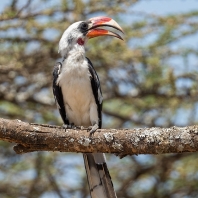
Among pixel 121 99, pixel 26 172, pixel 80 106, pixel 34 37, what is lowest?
pixel 26 172

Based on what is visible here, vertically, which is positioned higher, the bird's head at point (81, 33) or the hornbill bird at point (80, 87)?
the bird's head at point (81, 33)

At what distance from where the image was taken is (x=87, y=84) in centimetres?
558

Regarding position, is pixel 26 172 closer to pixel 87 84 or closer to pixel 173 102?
pixel 173 102

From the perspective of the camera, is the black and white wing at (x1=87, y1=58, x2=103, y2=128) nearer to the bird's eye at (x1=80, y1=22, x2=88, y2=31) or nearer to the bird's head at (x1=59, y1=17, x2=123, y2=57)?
the bird's head at (x1=59, y1=17, x2=123, y2=57)

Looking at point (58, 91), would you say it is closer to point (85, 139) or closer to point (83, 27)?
point (83, 27)

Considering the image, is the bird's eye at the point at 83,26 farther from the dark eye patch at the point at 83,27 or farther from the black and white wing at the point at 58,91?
the black and white wing at the point at 58,91

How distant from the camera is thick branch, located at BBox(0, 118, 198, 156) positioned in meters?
4.22

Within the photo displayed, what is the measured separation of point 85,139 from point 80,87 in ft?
3.87

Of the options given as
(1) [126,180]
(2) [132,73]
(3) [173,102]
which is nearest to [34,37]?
(2) [132,73]

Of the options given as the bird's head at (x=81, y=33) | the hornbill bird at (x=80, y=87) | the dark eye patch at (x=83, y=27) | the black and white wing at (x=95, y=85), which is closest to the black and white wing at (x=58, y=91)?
the hornbill bird at (x=80, y=87)

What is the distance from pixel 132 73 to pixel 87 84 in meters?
1.79

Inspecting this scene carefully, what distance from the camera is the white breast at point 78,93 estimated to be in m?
5.51

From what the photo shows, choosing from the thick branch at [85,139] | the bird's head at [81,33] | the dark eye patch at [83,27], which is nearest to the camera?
the thick branch at [85,139]

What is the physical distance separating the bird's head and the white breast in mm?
287
